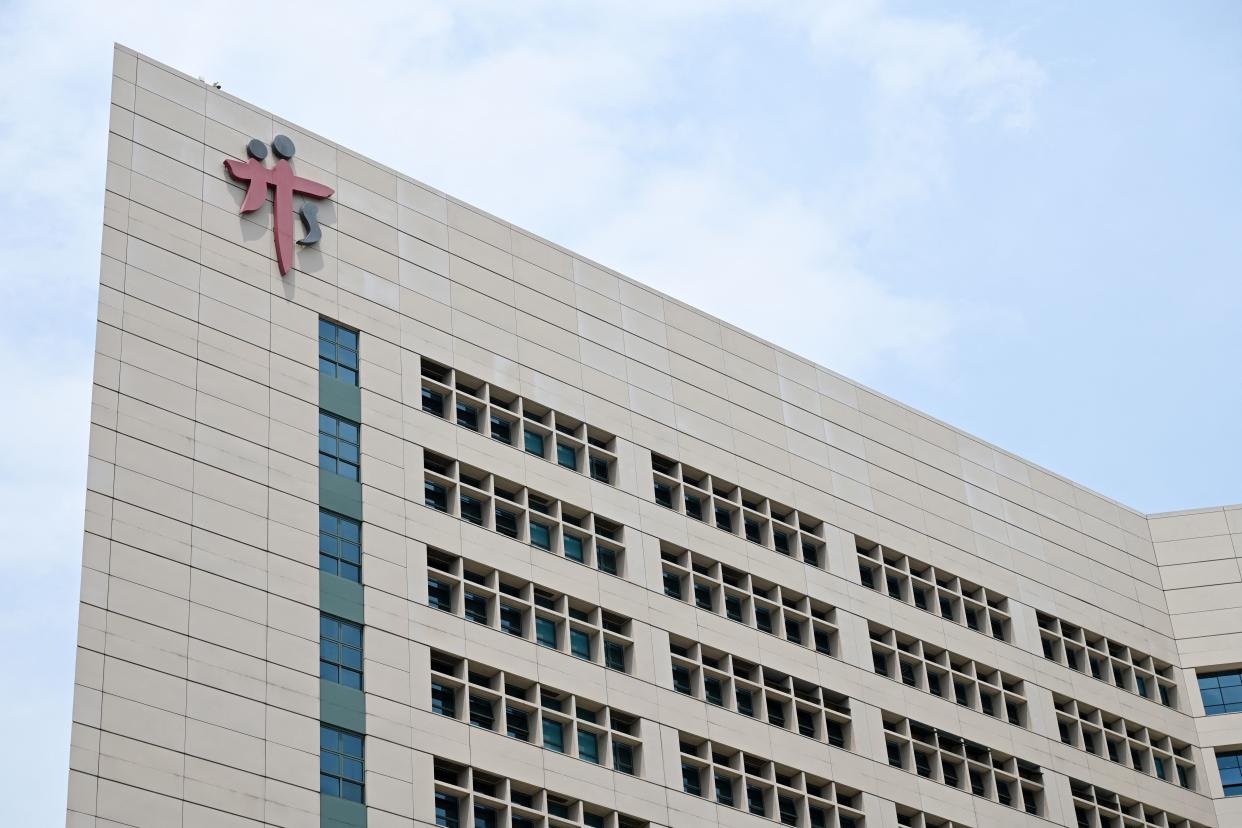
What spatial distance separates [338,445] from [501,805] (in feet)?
42.2

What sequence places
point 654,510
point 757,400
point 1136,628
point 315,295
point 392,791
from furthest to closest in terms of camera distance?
1. point 1136,628
2. point 757,400
3. point 654,510
4. point 315,295
5. point 392,791

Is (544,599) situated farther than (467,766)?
Yes

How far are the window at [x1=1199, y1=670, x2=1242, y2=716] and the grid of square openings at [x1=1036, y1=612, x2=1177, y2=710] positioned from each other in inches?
61.9

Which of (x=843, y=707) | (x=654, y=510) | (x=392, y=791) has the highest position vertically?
(x=654, y=510)

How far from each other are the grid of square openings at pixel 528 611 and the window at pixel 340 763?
21.9 feet

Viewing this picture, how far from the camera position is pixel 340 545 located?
6906 centimetres

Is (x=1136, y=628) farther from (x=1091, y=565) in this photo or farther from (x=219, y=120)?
(x=219, y=120)

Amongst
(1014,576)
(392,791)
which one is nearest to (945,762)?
Result: (1014,576)

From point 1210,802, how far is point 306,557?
141ft

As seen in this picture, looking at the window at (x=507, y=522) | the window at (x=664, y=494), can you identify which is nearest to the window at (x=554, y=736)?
the window at (x=507, y=522)

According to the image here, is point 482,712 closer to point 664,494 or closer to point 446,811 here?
point 446,811

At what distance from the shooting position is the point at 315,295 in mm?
73562

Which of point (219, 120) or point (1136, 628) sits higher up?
point (219, 120)

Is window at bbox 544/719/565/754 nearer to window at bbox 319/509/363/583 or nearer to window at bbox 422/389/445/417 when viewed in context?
window at bbox 319/509/363/583
